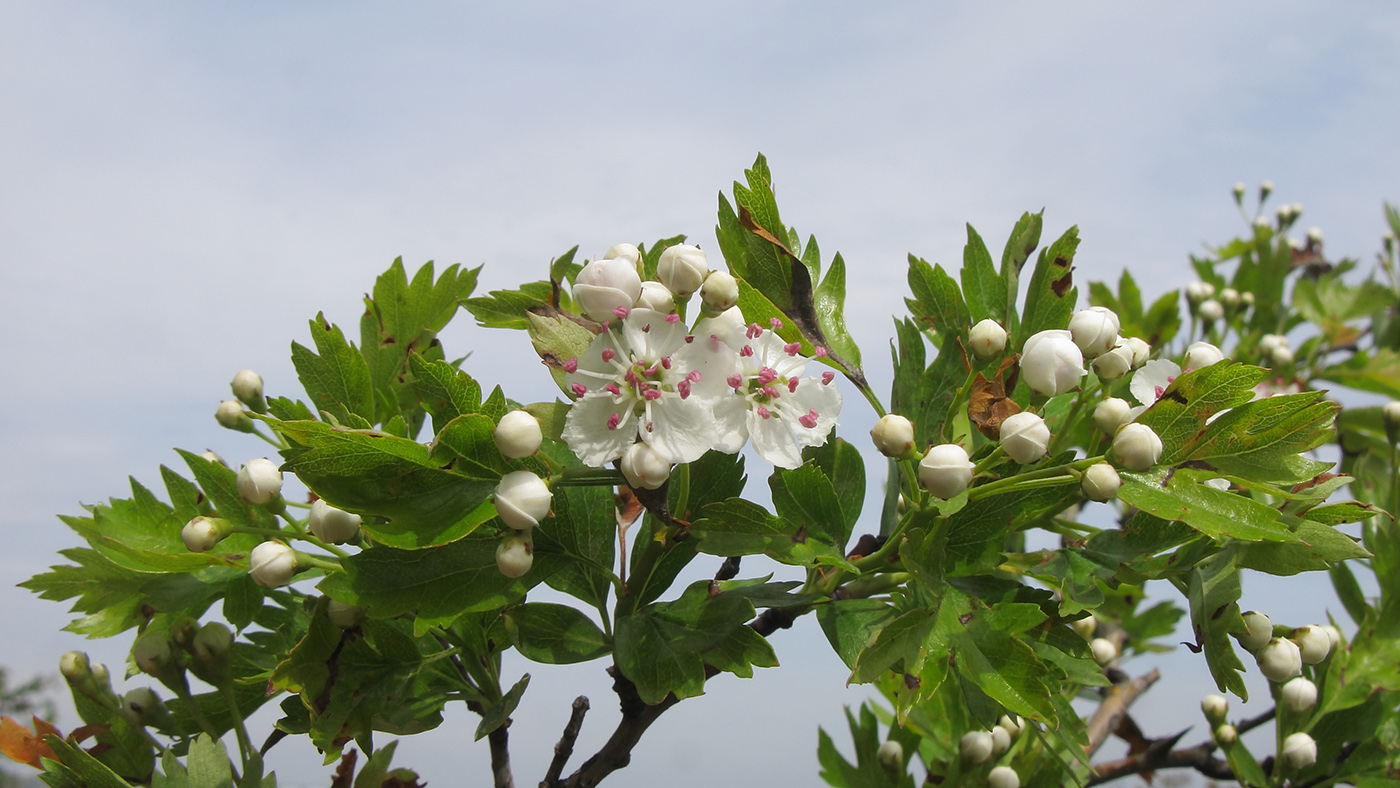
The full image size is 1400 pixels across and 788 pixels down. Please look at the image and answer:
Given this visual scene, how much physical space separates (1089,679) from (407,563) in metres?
0.85

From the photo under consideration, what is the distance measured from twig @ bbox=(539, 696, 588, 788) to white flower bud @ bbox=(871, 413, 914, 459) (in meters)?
0.66

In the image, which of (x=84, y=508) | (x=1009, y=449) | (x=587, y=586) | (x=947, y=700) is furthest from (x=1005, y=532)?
(x=84, y=508)

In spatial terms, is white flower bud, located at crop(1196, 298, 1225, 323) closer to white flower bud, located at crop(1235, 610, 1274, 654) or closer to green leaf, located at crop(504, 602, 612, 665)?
white flower bud, located at crop(1235, 610, 1274, 654)

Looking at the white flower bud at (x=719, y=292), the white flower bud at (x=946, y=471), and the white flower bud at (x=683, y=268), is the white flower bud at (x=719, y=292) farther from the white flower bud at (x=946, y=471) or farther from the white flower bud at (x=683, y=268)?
the white flower bud at (x=946, y=471)

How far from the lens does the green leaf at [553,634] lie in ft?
3.85

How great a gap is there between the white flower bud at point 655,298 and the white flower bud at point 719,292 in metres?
0.04

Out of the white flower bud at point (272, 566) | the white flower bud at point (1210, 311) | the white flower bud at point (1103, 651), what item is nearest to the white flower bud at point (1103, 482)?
the white flower bud at point (272, 566)

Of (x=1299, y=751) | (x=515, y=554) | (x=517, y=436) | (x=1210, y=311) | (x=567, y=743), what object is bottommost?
(x=1299, y=751)

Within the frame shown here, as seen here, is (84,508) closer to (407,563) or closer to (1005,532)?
(407,563)

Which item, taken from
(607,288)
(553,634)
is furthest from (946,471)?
(553,634)

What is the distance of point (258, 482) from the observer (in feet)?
4.20

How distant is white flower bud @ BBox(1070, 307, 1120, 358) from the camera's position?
1.17 meters

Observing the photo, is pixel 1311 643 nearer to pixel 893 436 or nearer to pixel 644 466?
pixel 893 436

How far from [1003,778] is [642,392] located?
1.17m
